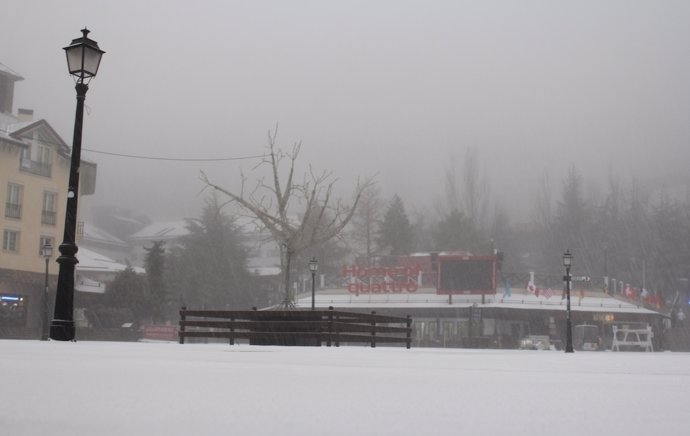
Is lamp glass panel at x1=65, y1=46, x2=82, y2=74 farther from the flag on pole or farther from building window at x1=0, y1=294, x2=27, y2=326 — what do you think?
the flag on pole

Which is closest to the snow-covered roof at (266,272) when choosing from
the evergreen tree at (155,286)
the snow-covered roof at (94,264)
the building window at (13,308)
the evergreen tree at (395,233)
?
the evergreen tree at (395,233)

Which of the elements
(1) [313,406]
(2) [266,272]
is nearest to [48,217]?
(2) [266,272]

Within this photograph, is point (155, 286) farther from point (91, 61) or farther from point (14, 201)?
point (91, 61)

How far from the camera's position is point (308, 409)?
2818 millimetres

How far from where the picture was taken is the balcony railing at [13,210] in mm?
44188

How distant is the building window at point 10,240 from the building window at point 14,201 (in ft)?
3.21

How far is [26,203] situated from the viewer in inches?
1789

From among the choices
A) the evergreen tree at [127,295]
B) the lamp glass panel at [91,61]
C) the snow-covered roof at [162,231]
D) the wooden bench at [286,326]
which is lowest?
the wooden bench at [286,326]

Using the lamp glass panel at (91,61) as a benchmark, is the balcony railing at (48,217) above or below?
above

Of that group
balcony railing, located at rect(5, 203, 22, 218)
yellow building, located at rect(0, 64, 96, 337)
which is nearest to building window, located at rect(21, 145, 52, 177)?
yellow building, located at rect(0, 64, 96, 337)

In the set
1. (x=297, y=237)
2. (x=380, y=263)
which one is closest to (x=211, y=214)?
(x=380, y=263)

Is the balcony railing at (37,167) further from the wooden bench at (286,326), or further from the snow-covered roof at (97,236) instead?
the snow-covered roof at (97,236)

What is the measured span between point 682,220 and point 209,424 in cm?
8508

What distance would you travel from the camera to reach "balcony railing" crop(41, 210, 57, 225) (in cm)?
4647
